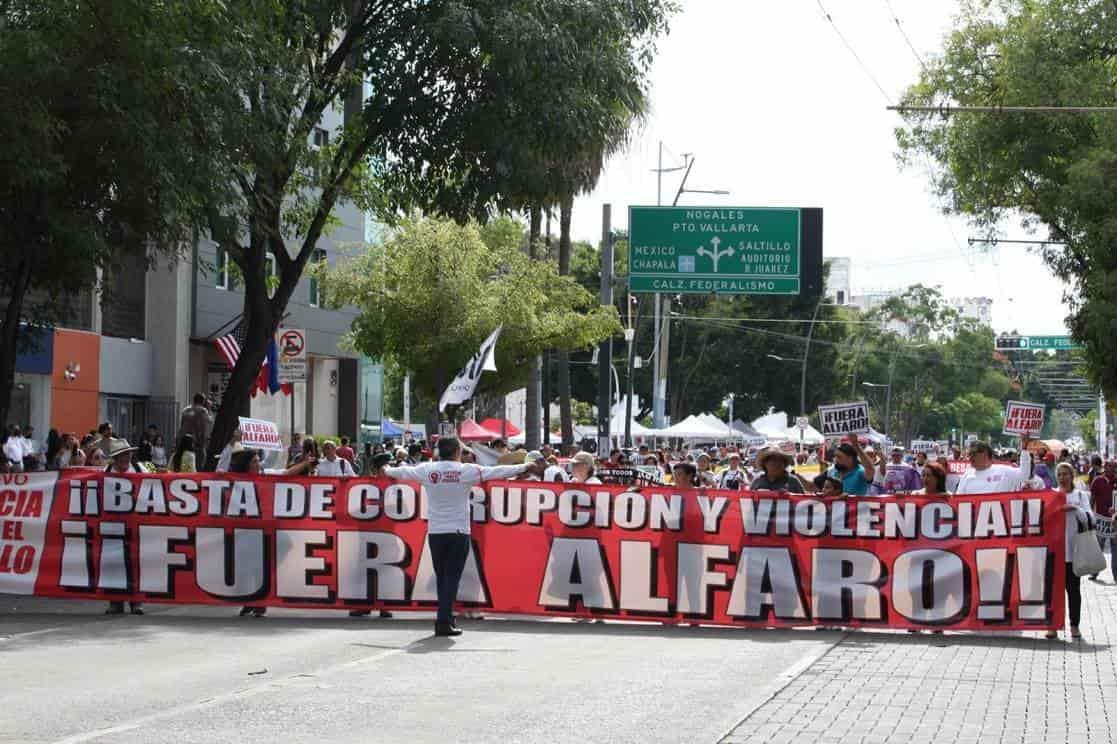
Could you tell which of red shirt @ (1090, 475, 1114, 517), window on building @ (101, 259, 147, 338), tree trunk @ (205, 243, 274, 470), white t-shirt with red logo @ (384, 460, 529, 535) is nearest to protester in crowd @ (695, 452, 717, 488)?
red shirt @ (1090, 475, 1114, 517)

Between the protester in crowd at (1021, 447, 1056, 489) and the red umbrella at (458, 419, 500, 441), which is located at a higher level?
the red umbrella at (458, 419, 500, 441)

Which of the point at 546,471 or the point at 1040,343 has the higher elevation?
the point at 1040,343

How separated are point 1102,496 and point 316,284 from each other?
86.5 ft

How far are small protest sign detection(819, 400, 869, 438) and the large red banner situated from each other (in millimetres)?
15136

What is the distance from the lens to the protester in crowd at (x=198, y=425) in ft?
80.4

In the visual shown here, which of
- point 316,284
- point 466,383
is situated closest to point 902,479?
point 466,383

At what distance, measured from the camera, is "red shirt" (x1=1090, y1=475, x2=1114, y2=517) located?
954 inches

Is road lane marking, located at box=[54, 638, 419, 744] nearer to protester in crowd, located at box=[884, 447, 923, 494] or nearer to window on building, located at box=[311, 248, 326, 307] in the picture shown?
protester in crowd, located at box=[884, 447, 923, 494]

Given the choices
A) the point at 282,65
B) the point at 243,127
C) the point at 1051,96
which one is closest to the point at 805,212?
the point at 1051,96

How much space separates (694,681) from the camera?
36.1 feet

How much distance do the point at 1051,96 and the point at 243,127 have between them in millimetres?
19973

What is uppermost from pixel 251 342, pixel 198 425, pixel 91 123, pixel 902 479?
pixel 91 123

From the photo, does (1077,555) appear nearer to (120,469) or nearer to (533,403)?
(120,469)

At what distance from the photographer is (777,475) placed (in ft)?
51.4
